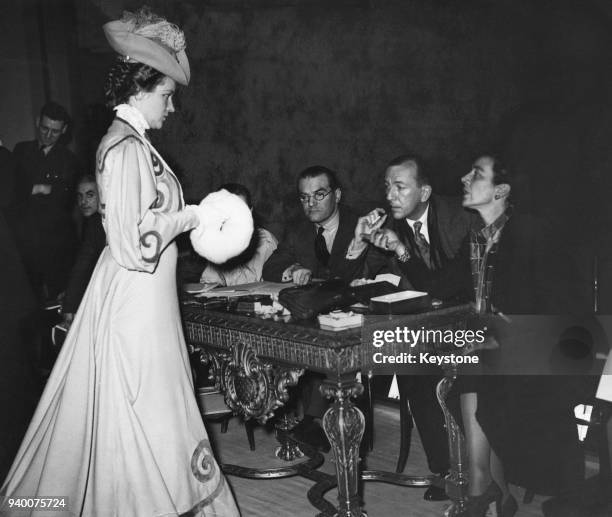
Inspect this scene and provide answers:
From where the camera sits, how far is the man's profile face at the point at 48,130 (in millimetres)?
5035

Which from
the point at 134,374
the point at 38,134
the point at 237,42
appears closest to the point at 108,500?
the point at 134,374

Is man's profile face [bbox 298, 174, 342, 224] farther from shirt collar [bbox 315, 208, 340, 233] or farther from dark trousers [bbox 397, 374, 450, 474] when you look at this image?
dark trousers [bbox 397, 374, 450, 474]

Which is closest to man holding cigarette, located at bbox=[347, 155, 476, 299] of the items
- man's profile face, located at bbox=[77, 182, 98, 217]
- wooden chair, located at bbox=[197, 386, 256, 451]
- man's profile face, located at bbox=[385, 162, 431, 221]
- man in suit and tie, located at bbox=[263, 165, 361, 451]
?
man's profile face, located at bbox=[385, 162, 431, 221]

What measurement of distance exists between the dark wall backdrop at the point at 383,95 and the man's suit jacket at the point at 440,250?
0.36 meters

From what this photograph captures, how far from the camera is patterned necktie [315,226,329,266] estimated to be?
4.07 m

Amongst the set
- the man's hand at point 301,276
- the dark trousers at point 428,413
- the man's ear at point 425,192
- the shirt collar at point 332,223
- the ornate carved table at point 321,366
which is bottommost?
the dark trousers at point 428,413

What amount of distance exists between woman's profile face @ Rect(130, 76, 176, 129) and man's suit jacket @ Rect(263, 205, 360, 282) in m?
1.58

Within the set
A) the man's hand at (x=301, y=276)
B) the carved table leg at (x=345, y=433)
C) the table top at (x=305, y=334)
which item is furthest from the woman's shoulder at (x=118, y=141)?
the man's hand at (x=301, y=276)

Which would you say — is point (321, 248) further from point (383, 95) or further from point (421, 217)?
point (383, 95)

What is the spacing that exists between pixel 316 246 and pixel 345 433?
1.61 m

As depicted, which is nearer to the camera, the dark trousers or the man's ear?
the dark trousers

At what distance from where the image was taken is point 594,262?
3625 millimetres

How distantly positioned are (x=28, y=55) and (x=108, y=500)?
142 inches

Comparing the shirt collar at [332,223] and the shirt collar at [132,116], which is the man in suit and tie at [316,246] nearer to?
the shirt collar at [332,223]
